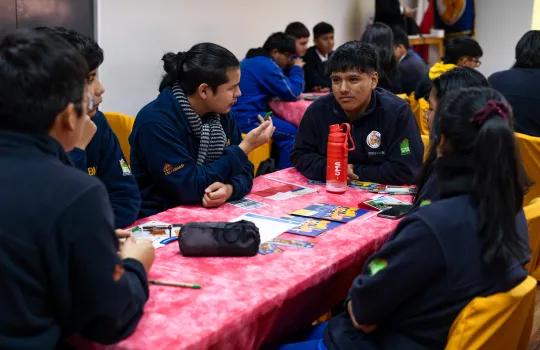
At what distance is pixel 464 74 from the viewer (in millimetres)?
2174

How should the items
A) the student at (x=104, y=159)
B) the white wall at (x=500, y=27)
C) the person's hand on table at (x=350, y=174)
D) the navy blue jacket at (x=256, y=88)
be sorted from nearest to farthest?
the student at (x=104, y=159), the person's hand on table at (x=350, y=174), the navy blue jacket at (x=256, y=88), the white wall at (x=500, y=27)

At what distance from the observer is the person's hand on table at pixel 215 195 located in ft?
7.02

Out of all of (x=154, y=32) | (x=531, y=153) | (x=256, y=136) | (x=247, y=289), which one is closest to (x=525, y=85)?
(x=531, y=153)

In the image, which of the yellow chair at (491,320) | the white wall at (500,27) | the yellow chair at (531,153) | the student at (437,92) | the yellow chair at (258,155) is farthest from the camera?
the white wall at (500,27)

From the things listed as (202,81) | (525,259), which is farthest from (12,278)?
(202,81)

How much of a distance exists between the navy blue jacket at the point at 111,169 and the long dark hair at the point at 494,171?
3.49 feet

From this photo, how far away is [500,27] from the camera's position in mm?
8203

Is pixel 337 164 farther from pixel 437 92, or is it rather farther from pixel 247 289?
pixel 247 289

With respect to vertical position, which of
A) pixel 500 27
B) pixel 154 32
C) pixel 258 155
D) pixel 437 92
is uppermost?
pixel 500 27

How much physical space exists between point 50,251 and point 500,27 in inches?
322

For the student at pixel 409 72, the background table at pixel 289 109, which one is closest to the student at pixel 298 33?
the student at pixel 409 72

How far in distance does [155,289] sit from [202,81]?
41.1 inches

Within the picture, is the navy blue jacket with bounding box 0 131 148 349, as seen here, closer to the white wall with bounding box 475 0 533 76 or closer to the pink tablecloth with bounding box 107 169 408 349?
the pink tablecloth with bounding box 107 169 408 349

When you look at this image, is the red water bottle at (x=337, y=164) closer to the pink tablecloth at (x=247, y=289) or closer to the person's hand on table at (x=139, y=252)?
the pink tablecloth at (x=247, y=289)
